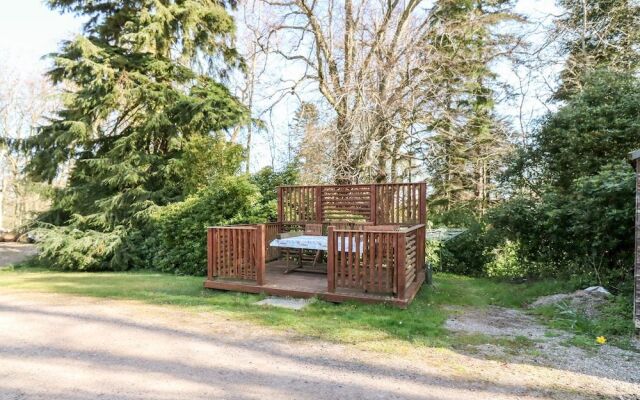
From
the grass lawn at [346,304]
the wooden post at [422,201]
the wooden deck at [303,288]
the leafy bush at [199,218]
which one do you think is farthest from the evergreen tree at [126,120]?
the wooden post at [422,201]

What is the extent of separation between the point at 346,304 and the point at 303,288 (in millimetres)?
816

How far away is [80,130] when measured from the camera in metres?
9.83

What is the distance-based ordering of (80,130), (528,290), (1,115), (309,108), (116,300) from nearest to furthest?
(116,300)
(528,290)
(80,130)
(309,108)
(1,115)

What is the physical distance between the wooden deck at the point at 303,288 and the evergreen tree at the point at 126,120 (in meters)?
4.14

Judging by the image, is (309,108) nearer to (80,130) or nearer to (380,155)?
(380,155)

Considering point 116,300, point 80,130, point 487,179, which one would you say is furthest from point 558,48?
point 80,130

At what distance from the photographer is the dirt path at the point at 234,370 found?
2.67 metres

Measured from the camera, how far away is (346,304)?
5.17 meters

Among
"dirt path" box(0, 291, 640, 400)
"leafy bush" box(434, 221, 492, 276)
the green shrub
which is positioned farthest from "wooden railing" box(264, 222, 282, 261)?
the green shrub

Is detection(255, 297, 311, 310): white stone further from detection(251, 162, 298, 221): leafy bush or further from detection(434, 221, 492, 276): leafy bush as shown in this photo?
detection(434, 221, 492, 276): leafy bush

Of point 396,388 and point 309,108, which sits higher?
point 309,108

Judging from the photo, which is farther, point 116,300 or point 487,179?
point 487,179

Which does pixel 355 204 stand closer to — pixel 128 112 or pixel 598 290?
pixel 598 290

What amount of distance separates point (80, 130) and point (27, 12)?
575 centimetres
